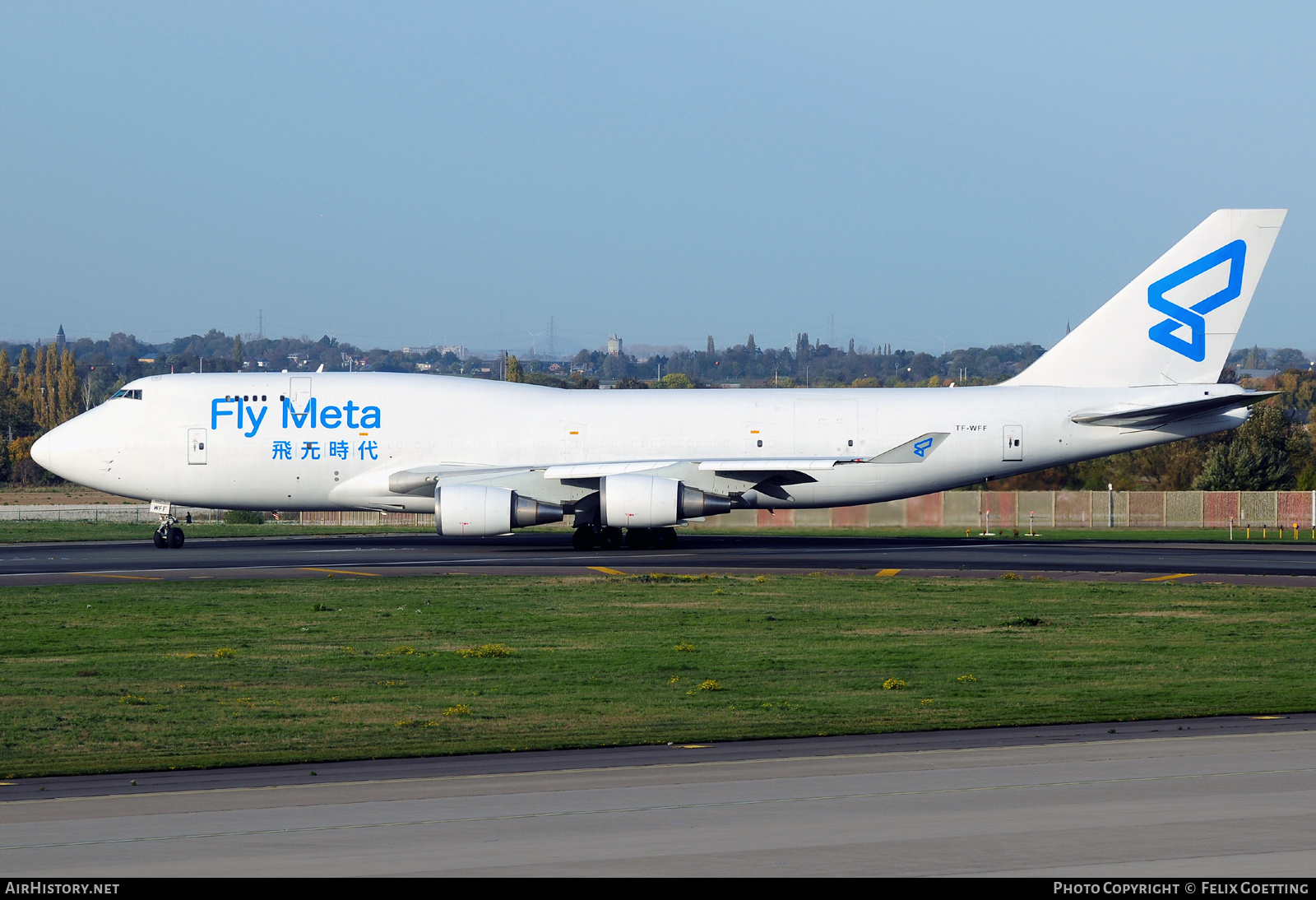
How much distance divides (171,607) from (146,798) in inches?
654

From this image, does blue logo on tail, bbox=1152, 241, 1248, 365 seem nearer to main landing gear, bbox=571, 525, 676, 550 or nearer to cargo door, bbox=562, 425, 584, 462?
main landing gear, bbox=571, 525, 676, 550

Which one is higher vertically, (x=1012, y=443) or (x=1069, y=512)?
(x=1012, y=443)

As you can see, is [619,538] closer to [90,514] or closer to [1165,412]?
[1165,412]

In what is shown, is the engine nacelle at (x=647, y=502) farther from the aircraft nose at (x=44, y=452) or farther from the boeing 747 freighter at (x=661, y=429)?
the aircraft nose at (x=44, y=452)

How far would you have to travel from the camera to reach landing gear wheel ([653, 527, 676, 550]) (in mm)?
43344

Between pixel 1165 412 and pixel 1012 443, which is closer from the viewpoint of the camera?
pixel 1165 412

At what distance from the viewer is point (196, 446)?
43.2 m

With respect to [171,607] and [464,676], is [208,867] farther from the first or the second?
[171,607]

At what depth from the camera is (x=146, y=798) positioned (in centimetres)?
1181

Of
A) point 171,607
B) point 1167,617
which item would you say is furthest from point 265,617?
point 1167,617

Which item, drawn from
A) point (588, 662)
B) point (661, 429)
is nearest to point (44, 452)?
point (661, 429)

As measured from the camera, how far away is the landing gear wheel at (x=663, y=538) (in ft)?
142

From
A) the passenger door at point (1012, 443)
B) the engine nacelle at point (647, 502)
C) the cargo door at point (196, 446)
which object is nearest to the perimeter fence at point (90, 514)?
the cargo door at point (196, 446)

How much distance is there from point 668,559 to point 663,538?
4.11m
